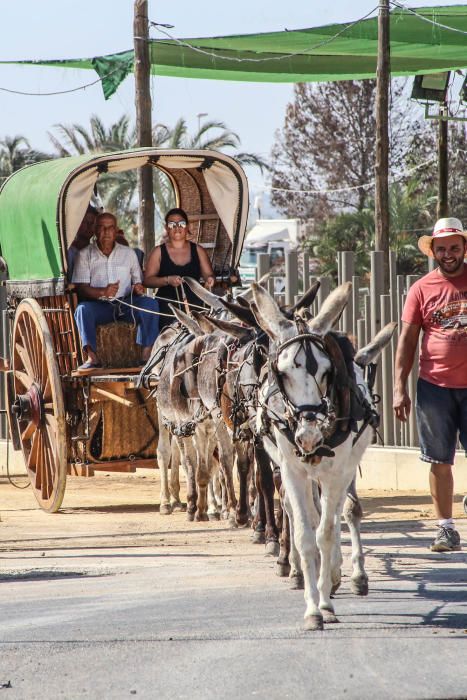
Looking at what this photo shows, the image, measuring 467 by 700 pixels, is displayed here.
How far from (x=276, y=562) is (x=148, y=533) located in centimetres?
276

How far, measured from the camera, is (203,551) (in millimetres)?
10625

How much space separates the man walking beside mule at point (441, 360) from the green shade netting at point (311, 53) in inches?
294

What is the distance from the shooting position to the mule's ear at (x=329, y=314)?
24.9 ft

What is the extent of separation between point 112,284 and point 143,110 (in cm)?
777

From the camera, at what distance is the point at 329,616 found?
7531 mm

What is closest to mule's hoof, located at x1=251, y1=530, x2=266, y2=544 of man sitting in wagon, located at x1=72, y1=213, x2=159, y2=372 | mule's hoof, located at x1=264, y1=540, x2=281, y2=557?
mule's hoof, located at x1=264, y1=540, x2=281, y2=557

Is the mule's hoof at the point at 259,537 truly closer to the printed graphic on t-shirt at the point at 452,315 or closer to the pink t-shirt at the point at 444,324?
the pink t-shirt at the point at 444,324

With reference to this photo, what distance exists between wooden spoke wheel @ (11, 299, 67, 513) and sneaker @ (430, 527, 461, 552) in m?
4.27

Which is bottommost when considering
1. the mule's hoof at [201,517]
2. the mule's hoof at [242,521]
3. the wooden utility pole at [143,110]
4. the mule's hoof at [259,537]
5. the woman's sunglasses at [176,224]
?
the mule's hoof at [201,517]

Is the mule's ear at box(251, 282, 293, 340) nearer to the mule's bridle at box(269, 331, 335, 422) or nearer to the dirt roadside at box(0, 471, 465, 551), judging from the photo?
the mule's bridle at box(269, 331, 335, 422)

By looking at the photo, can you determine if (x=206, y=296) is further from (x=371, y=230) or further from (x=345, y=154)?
(x=345, y=154)

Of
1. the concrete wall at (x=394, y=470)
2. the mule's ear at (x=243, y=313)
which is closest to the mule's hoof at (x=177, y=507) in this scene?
the concrete wall at (x=394, y=470)

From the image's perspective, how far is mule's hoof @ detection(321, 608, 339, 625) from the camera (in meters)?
7.51

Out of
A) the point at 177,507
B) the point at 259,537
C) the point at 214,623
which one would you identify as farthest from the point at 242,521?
the point at 214,623
